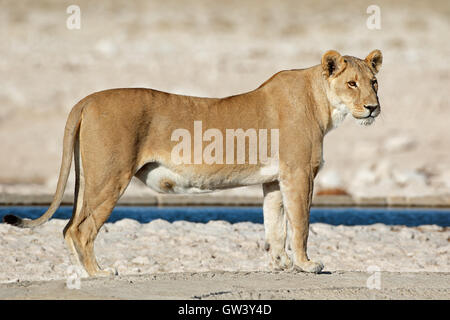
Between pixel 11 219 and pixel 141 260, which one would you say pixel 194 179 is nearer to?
pixel 11 219

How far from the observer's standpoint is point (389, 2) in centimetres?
6181

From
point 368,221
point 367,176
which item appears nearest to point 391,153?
point 367,176

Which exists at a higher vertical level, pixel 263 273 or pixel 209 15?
pixel 209 15

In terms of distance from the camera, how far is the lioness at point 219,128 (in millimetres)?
7762

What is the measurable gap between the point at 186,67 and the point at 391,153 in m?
12.3

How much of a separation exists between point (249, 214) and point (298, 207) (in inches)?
255

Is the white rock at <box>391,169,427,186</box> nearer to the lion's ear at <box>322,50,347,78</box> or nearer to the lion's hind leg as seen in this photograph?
the lion's ear at <box>322,50,347,78</box>

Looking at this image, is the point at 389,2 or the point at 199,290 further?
the point at 389,2

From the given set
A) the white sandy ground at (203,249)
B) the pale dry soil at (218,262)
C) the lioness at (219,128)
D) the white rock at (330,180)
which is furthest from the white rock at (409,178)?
the lioness at (219,128)

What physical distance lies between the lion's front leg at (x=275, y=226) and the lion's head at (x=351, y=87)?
954 mm

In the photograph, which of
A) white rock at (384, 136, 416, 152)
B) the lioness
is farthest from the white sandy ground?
white rock at (384, 136, 416, 152)

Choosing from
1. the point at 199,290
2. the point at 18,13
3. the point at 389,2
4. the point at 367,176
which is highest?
the point at 389,2

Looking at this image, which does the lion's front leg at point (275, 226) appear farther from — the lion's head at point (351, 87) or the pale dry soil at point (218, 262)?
the lion's head at point (351, 87)

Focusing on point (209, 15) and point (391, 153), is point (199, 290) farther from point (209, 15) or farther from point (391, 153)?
point (209, 15)
